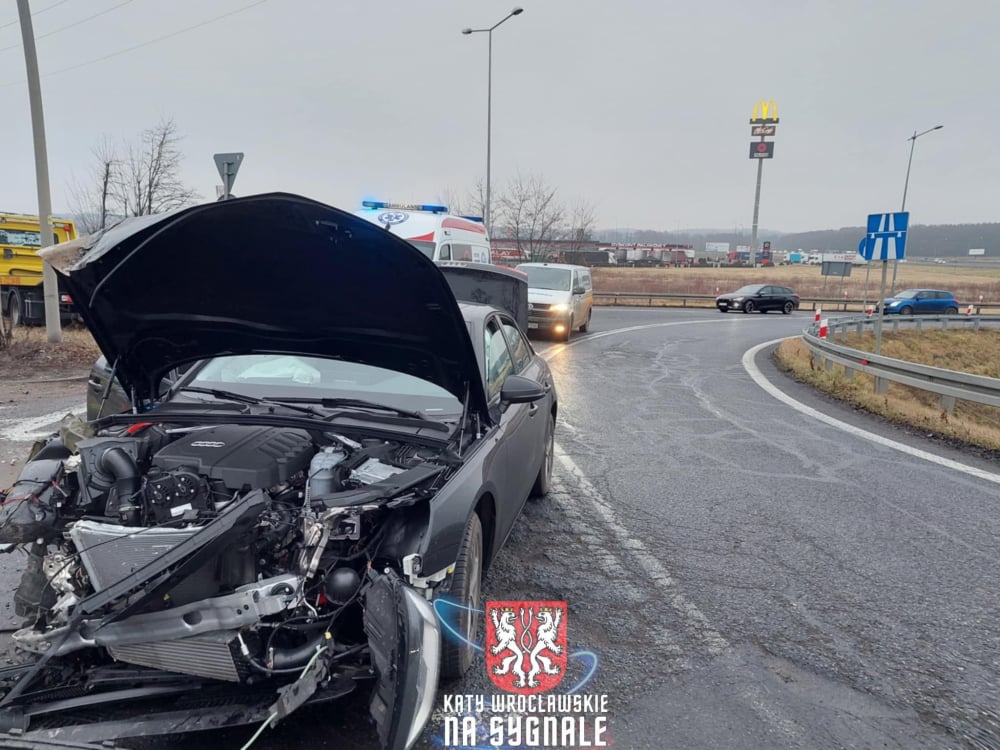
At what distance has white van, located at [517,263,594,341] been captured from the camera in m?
17.8

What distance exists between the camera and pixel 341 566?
2.55 meters

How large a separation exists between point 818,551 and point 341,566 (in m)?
3.49

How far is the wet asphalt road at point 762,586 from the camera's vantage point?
291 cm

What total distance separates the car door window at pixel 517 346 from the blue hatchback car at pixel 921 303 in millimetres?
34489

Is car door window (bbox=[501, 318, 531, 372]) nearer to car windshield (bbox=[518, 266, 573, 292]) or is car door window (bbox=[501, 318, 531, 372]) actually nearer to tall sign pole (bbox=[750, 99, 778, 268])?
car windshield (bbox=[518, 266, 573, 292])

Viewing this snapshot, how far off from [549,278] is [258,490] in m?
16.7

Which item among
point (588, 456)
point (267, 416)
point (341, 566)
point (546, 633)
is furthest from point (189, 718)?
point (588, 456)

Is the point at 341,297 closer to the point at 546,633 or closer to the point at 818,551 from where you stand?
the point at 546,633

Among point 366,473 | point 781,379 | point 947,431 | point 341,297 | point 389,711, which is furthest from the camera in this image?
point 781,379

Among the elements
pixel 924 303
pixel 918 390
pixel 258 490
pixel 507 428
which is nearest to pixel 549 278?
pixel 918 390

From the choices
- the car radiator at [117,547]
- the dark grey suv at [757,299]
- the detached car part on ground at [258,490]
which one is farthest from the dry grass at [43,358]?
the dark grey suv at [757,299]

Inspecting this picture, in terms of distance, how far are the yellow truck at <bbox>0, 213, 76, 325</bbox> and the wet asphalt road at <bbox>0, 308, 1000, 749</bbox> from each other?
9.09 m

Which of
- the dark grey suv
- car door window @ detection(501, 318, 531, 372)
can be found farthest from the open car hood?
the dark grey suv

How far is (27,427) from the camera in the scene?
728 cm
